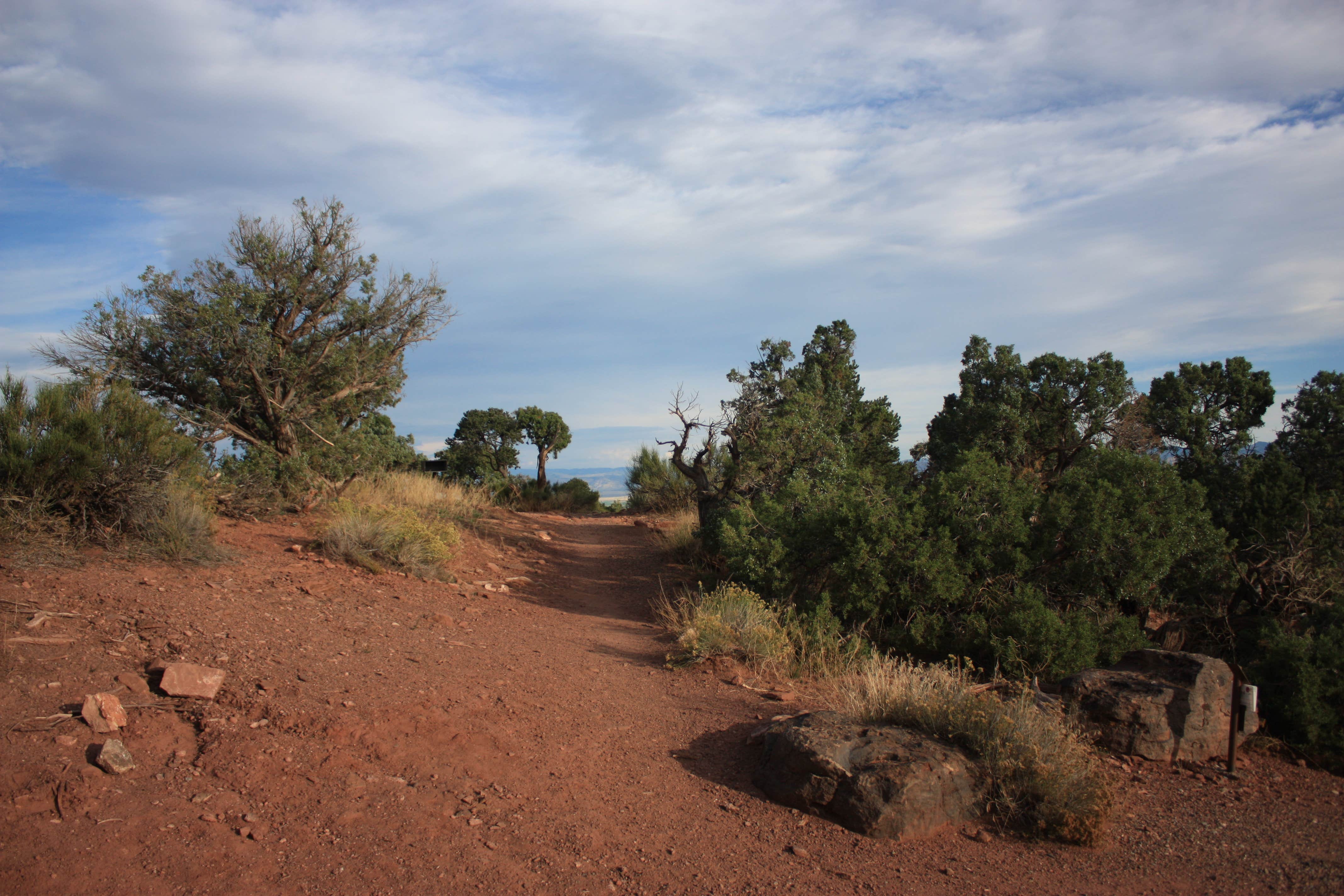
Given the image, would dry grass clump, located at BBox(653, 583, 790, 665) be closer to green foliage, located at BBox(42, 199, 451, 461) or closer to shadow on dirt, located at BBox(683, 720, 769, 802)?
shadow on dirt, located at BBox(683, 720, 769, 802)

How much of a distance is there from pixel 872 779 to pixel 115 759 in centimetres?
430

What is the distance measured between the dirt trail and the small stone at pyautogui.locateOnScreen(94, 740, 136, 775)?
5 centimetres

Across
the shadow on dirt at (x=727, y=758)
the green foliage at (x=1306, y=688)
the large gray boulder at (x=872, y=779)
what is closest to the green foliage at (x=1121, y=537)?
the green foliage at (x=1306, y=688)

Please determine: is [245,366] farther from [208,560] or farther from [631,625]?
[631,625]

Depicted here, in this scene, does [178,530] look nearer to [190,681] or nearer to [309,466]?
[190,681]

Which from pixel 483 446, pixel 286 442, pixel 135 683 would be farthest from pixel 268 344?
pixel 483 446

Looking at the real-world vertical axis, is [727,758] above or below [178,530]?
below

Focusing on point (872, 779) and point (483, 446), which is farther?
point (483, 446)

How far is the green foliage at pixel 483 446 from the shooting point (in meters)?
24.4

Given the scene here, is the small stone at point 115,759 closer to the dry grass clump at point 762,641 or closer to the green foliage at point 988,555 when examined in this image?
the dry grass clump at point 762,641

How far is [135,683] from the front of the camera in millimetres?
4871

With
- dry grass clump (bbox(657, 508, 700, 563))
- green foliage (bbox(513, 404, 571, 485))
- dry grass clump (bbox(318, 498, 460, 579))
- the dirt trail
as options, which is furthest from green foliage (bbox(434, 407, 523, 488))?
the dirt trail

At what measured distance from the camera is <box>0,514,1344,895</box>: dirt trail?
364cm

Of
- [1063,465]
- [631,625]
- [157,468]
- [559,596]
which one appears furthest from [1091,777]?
[1063,465]
